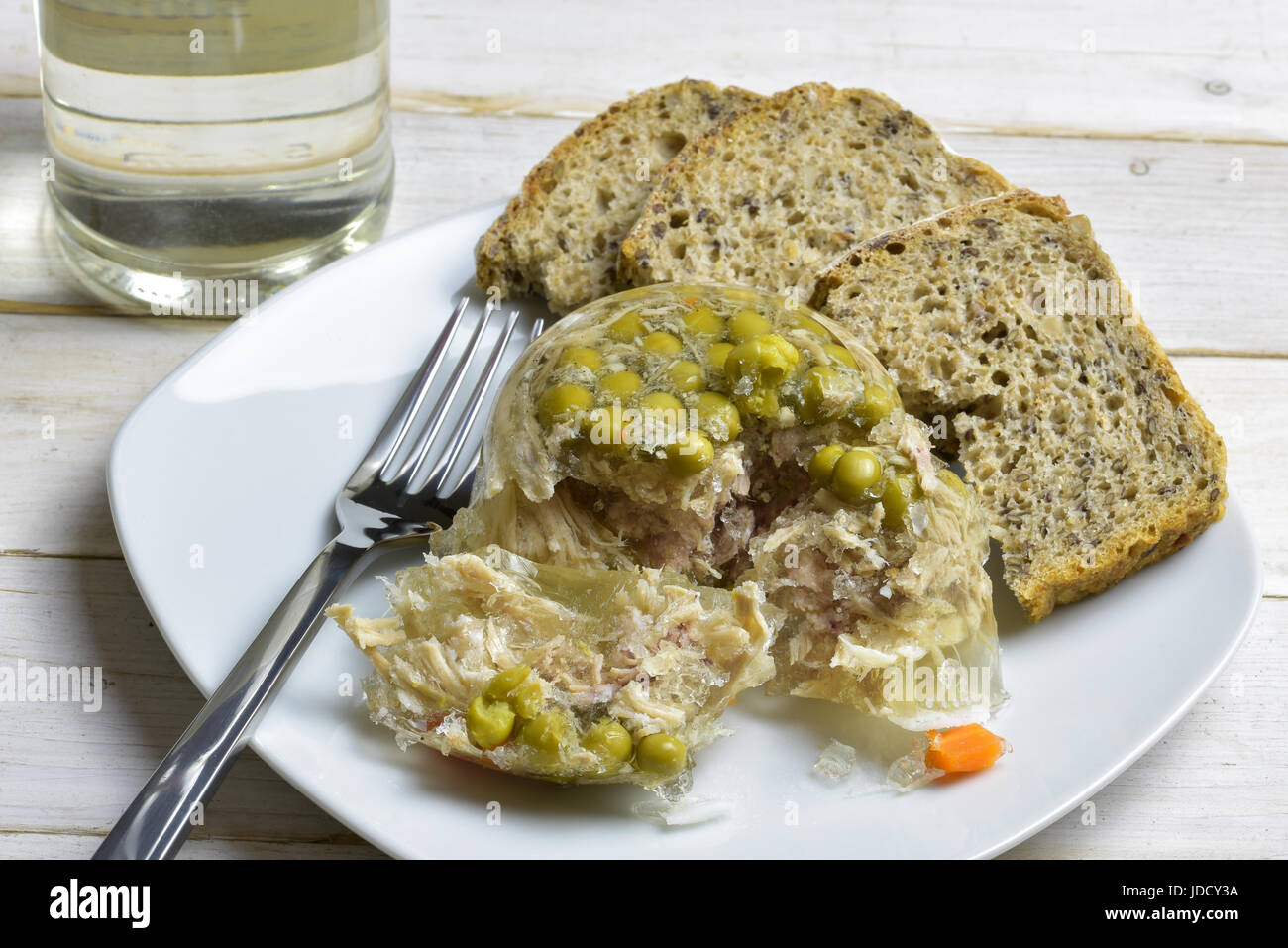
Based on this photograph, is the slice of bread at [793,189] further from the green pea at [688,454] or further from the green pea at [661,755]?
the green pea at [661,755]

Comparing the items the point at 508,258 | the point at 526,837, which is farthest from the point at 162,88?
the point at 526,837

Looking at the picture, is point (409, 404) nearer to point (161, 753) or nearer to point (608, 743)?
point (161, 753)

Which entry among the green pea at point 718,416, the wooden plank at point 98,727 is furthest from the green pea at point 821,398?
the wooden plank at point 98,727

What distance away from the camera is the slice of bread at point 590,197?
3.64 metres

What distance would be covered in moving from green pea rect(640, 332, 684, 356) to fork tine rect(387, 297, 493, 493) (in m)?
0.62

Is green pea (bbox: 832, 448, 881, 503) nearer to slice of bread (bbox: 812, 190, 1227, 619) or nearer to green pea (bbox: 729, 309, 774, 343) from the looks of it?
green pea (bbox: 729, 309, 774, 343)

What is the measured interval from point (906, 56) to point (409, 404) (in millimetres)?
2983

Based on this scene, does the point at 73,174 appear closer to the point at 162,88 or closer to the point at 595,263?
the point at 162,88

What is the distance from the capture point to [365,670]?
273 cm

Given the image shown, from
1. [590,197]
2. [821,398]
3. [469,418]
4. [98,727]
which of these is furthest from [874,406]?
[98,727]

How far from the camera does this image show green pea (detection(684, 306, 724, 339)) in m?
A: 2.87

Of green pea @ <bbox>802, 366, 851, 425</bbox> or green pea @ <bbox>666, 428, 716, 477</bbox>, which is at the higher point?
green pea @ <bbox>802, 366, 851, 425</bbox>

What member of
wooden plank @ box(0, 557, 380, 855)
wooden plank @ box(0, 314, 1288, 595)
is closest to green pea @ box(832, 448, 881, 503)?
wooden plank @ box(0, 557, 380, 855)

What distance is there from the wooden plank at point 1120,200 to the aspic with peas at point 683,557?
1707mm
